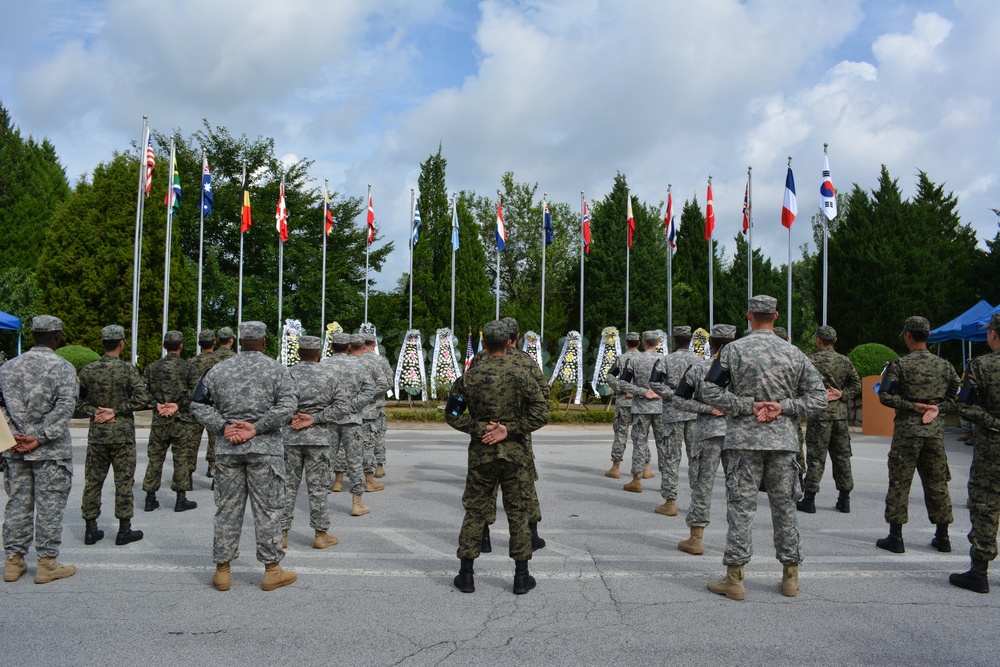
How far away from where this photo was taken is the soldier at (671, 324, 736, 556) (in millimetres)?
6246

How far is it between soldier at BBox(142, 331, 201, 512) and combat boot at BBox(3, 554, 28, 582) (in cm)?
246

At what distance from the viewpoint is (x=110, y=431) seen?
257 inches

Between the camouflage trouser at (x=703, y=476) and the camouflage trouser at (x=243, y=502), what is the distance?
3449 mm

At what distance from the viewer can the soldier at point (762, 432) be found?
5000mm

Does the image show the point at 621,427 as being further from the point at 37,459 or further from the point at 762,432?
the point at 37,459

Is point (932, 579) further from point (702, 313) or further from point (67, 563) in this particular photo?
point (702, 313)

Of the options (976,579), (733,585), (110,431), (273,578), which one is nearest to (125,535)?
(110,431)

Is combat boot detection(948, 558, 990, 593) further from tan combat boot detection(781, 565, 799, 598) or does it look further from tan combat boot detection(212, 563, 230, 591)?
tan combat boot detection(212, 563, 230, 591)

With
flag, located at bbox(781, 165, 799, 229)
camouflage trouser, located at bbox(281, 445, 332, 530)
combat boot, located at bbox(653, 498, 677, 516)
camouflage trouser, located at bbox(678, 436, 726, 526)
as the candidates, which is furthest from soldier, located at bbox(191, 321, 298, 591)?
flag, located at bbox(781, 165, 799, 229)

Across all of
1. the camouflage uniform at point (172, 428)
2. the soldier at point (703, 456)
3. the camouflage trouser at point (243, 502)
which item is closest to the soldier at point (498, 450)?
the camouflage trouser at point (243, 502)

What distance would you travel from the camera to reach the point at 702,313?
32.5m

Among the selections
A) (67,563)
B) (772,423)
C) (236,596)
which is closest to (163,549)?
(67,563)

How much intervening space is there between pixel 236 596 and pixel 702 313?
2971cm

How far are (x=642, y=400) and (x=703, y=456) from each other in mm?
2165
